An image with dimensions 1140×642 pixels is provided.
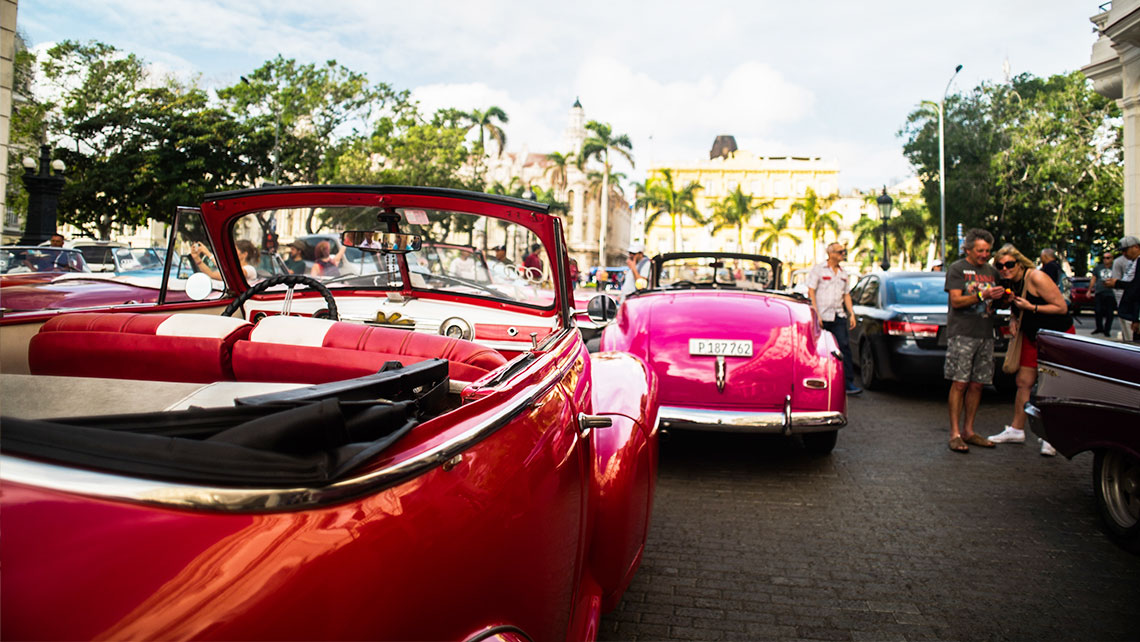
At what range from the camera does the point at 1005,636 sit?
290 centimetres

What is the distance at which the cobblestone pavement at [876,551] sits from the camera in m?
3.03

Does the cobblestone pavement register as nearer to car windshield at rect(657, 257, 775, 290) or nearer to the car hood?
the car hood

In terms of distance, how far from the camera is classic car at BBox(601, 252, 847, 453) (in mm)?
5078

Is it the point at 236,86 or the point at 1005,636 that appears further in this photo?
the point at 236,86

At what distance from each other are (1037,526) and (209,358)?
4.39 metres

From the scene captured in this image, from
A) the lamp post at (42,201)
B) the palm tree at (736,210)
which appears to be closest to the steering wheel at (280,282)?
the lamp post at (42,201)

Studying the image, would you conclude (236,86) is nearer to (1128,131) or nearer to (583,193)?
(1128,131)

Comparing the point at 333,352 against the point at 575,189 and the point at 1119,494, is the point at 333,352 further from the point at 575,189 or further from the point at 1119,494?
the point at 575,189

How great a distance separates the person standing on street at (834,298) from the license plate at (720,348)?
3.62 m

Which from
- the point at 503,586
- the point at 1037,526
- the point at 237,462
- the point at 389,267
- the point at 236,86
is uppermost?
the point at 236,86

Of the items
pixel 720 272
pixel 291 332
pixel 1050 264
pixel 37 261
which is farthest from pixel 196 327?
pixel 1050 264

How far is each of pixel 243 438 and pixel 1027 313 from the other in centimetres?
656

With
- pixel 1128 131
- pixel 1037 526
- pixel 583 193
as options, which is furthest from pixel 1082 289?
pixel 583 193

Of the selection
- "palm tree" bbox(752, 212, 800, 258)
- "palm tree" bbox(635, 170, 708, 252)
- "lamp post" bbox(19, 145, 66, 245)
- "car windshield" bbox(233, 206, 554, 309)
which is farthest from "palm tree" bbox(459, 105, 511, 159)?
"car windshield" bbox(233, 206, 554, 309)
